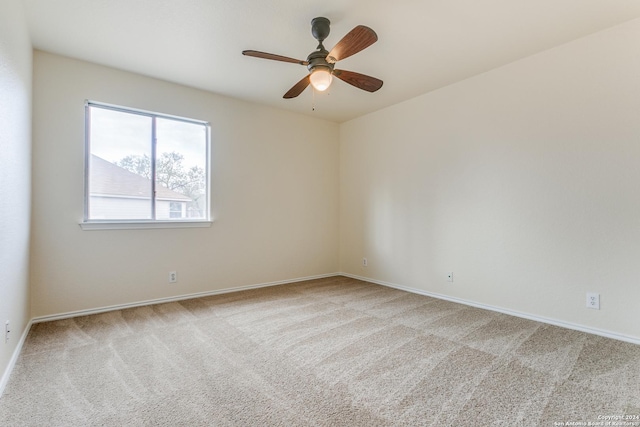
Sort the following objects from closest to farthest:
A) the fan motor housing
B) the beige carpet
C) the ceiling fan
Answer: the beige carpet, the ceiling fan, the fan motor housing

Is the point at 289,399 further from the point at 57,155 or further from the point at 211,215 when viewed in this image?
the point at 57,155

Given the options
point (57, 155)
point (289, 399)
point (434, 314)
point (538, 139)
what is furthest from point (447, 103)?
point (57, 155)

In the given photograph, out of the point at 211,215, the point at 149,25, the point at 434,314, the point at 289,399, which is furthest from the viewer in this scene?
the point at 211,215

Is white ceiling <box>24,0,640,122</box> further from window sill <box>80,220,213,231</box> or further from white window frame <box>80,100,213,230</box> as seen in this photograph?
window sill <box>80,220,213,231</box>

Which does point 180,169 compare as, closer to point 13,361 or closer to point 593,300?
point 13,361

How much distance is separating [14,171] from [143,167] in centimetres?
135

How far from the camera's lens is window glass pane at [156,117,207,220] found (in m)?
3.52

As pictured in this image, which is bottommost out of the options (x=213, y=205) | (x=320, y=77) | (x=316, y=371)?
(x=316, y=371)

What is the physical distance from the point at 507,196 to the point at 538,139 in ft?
1.95

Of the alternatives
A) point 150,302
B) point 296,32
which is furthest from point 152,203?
point 296,32

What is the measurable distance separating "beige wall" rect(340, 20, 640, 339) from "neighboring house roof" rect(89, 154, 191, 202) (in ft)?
10.1

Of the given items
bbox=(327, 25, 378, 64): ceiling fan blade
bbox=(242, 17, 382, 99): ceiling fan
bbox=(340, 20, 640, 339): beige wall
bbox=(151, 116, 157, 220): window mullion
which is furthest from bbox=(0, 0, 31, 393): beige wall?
bbox=(340, 20, 640, 339): beige wall

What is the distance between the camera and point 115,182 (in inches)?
127

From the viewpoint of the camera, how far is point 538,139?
285 cm
